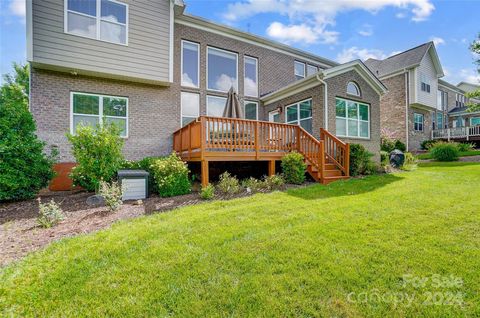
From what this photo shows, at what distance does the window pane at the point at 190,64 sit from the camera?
11.3 metres

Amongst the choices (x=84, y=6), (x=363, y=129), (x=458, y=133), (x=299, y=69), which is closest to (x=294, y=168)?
(x=363, y=129)

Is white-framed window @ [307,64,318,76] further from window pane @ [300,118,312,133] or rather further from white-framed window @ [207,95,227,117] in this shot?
white-framed window @ [207,95,227,117]

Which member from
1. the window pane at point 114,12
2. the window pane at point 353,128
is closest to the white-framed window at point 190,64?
the window pane at point 114,12

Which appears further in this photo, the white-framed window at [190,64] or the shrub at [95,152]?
the white-framed window at [190,64]

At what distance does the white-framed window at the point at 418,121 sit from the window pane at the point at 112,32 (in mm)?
22236

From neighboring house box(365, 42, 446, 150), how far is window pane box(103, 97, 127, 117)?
2027cm

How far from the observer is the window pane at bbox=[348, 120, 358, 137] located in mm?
11383

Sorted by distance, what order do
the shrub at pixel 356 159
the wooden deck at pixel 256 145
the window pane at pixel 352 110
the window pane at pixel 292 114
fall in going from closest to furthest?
1. the wooden deck at pixel 256 145
2. the shrub at pixel 356 159
3. the window pane at pixel 352 110
4. the window pane at pixel 292 114

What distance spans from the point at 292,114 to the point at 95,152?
8.53 metres

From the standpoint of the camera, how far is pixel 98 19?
8930 millimetres

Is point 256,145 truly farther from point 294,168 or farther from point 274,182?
point 294,168

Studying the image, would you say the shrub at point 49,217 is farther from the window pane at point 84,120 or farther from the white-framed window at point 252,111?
the white-framed window at point 252,111

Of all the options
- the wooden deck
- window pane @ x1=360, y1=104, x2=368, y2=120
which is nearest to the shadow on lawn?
the wooden deck

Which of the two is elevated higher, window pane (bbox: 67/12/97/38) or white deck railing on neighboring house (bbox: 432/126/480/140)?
window pane (bbox: 67/12/97/38)
